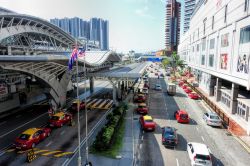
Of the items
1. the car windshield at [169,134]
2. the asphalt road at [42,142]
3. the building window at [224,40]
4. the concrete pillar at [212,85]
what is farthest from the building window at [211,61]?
the car windshield at [169,134]

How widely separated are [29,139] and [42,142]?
213 centimetres

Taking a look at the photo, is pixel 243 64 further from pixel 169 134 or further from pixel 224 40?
pixel 169 134

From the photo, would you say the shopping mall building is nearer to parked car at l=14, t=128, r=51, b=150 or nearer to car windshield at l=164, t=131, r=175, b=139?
car windshield at l=164, t=131, r=175, b=139

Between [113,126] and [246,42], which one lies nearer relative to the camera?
[113,126]

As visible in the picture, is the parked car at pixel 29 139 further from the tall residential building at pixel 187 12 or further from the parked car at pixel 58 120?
the tall residential building at pixel 187 12

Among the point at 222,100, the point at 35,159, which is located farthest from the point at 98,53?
the point at 35,159

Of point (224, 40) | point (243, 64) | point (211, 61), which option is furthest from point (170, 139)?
point (211, 61)

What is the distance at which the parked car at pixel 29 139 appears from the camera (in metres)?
20.2

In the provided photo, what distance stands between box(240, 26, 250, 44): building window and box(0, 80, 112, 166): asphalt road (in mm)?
24046

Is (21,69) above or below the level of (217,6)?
below

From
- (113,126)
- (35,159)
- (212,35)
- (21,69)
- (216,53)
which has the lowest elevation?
(35,159)

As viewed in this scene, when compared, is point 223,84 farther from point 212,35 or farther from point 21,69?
point 21,69

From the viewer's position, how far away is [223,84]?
1836 inches

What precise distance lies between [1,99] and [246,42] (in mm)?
40827
